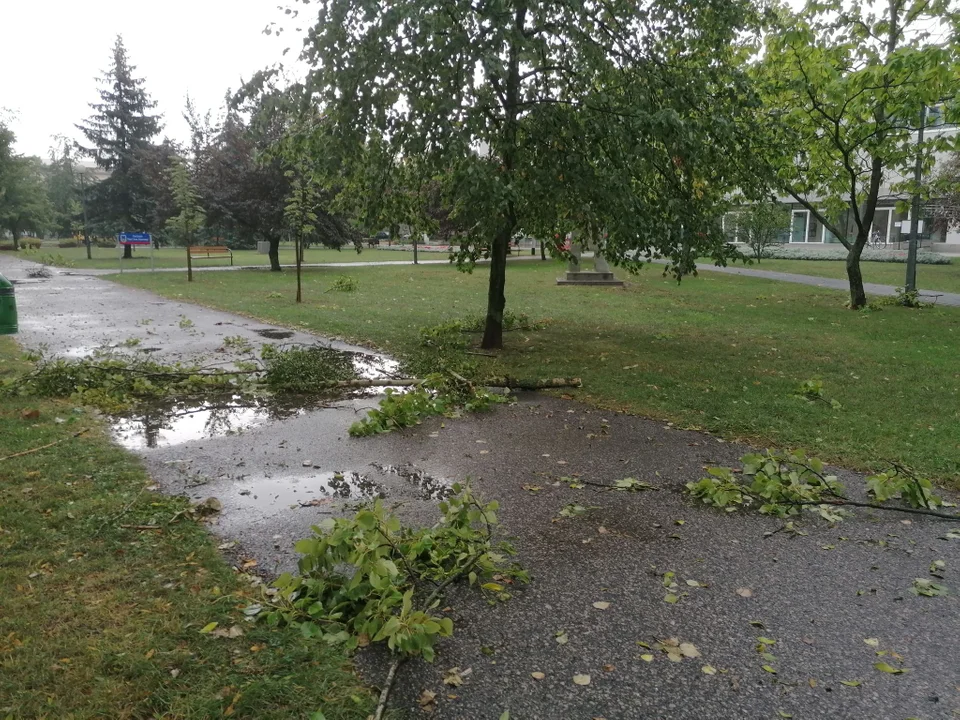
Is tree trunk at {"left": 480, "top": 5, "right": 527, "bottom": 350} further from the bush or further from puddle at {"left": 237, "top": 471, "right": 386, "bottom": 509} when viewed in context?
the bush

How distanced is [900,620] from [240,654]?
304 cm

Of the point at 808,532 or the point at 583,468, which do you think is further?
the point at 583,468

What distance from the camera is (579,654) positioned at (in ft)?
9.78

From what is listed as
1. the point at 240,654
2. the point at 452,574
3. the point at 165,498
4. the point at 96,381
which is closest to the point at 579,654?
the point at 452,574

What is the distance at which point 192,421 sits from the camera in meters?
6.79

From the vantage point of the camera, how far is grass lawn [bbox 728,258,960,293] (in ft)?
75.0

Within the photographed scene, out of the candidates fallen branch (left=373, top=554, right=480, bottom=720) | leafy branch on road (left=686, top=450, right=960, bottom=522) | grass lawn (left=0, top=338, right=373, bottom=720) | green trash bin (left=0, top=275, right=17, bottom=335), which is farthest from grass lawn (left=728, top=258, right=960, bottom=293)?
grass lawn (left=0, top=338, right=373, bottom=720)

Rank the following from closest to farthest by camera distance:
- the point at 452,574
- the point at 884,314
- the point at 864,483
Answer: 1. the point at 452,574
2. the point at 864,483
3. the point at 884,314

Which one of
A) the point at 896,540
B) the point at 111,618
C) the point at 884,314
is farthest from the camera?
the point at 884,314

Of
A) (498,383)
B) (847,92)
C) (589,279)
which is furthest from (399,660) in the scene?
(589,279)

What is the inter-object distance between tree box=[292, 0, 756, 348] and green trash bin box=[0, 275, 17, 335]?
4.16 m

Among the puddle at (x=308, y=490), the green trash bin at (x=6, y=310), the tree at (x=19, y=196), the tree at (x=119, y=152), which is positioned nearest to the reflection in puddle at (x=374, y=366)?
the puddle at (x=308, y=490)

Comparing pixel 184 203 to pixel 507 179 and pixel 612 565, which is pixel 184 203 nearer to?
pixel 507 179

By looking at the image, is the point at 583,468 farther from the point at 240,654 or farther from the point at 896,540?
the point at 240,654
